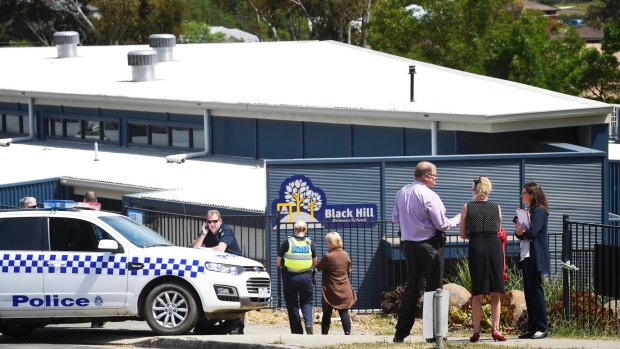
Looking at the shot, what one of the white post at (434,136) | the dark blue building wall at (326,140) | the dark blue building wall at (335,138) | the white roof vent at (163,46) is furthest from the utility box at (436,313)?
the white roof vent at (163,46)

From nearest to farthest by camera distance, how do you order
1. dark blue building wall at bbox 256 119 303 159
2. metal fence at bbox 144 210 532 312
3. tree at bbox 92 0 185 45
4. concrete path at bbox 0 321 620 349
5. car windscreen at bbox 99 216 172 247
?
concrete path at bbox 0 321 620 349, car windscreen at bbox 99 216 172 247, metal fence at bbox 144 210 532 312, dark blue building wall at bbox 256 119 303 159, tree at bbox 92 0 185 45

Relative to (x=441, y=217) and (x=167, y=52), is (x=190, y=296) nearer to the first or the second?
(x=441, y=217)

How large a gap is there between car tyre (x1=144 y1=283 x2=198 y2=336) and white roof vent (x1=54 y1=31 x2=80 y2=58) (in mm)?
26927

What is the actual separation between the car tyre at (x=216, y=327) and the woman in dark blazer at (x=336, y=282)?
3.82ft

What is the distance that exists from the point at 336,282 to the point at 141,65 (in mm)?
18286

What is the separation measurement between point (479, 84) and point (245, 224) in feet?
32.9

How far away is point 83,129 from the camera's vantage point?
106 feet

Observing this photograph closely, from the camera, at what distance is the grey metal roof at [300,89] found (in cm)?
2408

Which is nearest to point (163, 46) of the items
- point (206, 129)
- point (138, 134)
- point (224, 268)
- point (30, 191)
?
point (138, 134)

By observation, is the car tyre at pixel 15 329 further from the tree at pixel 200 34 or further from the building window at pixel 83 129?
the tree at pixel 200 34

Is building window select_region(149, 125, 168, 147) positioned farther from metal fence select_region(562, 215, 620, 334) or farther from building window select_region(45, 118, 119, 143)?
metal fence select_region(562, 215, 620, 334)

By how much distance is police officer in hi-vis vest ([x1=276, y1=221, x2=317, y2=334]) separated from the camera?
592 inches

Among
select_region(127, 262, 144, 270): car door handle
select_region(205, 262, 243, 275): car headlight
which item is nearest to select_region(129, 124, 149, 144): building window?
select_region(205, 262, 243, 275): car headlight

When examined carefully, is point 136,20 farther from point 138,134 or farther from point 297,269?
point 297,269
